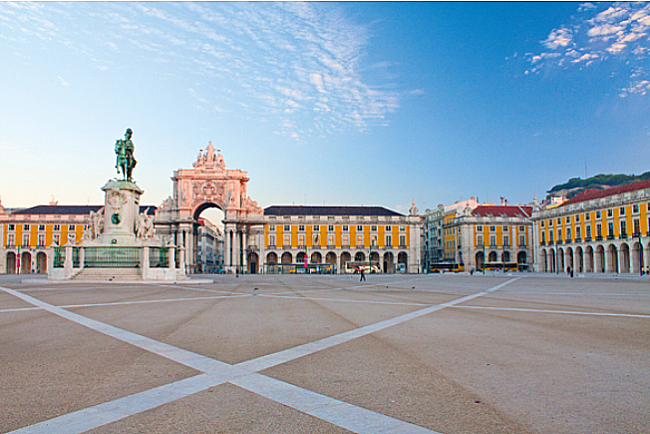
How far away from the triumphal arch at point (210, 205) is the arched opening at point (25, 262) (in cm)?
2277

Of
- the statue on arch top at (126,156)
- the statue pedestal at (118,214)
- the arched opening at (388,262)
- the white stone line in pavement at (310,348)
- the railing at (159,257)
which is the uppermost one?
the statue on arch top at (126,156)

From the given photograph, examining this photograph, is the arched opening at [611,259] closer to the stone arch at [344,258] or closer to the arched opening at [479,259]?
the arched opening at [479,259]

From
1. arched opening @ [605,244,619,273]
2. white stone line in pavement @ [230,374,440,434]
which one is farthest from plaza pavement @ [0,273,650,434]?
arched opening @ [605,244,619,273]

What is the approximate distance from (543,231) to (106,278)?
72.8 m

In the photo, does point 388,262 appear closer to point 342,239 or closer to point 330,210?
point 342,239

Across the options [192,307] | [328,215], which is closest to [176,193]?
[328,215]

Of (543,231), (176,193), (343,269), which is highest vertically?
(176,193)

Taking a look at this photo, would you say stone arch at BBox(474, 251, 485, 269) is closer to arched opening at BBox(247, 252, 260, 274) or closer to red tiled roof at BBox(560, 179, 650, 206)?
red tiled roof at BBox(560, 179, 650, 206)

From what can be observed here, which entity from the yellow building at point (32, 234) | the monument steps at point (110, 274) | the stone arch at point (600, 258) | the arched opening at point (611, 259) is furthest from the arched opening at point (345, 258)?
the monument steps at point (110, 274)

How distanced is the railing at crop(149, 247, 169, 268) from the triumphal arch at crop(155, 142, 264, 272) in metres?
52.7

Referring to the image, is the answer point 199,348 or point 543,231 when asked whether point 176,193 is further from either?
point 199,348

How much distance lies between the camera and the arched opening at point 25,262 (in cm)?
8350

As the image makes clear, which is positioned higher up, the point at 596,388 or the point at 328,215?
the point at 328,215

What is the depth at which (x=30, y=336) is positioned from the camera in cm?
819
